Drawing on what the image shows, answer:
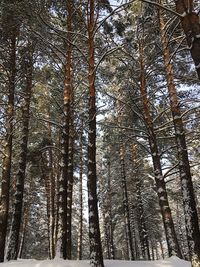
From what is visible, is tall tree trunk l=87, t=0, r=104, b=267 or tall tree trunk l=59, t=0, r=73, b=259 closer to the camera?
tall tree trunk l=87, t=0, r=104, b=267

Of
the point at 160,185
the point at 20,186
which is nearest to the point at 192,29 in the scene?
the point at 160,185

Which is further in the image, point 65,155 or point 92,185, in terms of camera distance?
point 65,155

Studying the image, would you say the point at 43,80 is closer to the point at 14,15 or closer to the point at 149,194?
the point at 14,15

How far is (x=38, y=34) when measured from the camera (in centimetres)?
1023

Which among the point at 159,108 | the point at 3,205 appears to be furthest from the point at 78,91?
the point at 3,205

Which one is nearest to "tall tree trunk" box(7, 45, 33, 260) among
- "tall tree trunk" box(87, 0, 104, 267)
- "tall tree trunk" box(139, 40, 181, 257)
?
"tall tree trunk" box(87, 0, 104, 267)

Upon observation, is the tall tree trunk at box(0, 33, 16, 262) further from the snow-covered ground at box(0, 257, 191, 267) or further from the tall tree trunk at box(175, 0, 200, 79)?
the tall tree trunk at box(175, 0, 200, 79)

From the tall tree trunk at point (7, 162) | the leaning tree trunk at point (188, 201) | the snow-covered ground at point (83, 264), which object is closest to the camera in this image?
the leaning tree trunk at point (188, 201)

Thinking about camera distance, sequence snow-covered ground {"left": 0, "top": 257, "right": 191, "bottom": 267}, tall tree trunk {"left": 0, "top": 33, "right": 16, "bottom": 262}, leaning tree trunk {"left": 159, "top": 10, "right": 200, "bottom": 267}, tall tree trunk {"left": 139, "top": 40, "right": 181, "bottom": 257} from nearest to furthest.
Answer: leaning tree trunk {"left": 159, "top": 10, "right": 200, "bottom": 267} < snow-covered ground {"left": 0, "top": 257, "right": 191, "bottom": 267} < tall tree trunk {"left": 0, "top": 33, "right": 16, "bottom": 262} < tall tree trunk {"left": 139, "top": 40, "right": 181, "bottom": 257}

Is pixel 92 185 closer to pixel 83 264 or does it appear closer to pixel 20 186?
pixel 83 264

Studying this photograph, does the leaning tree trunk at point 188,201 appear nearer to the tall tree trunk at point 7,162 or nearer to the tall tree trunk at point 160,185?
the tall tree trunk at point 160,185

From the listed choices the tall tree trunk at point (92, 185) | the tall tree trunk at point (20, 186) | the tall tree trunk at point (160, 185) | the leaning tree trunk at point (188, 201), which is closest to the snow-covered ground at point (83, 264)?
the tall tree trunk at point (92, 185)

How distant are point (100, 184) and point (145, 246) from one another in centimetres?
1127

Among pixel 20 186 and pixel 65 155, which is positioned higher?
pixel 65 155
